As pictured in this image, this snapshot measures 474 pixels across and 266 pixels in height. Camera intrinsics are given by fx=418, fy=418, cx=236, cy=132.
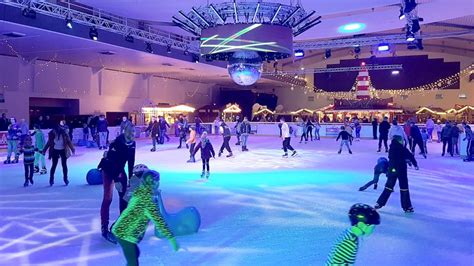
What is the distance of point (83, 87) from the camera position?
75.5 ft

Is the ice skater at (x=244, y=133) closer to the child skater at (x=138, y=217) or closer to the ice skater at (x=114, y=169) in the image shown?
the ice skater at (x=114, y=169)

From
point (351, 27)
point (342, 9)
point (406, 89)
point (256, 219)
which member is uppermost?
point (351, 27)

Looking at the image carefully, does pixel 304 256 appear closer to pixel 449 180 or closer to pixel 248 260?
pixel 248 260

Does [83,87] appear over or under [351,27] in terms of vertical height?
under

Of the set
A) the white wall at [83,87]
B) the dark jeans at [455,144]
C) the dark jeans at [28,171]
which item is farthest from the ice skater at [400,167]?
the white wall at [83,87]

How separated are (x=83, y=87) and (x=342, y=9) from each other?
15895mm

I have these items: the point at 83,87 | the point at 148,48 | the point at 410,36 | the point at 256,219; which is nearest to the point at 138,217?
the point at 256,219

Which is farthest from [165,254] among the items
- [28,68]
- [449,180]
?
[28,68]

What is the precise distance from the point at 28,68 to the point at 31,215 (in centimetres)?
1599

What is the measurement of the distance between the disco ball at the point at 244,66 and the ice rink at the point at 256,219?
220cm

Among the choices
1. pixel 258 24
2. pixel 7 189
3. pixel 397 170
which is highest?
pixel 258 24

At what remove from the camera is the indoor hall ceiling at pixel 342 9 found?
11.4 meters

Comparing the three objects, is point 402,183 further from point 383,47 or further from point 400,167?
point 383,47

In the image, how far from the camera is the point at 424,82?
30828 mm
